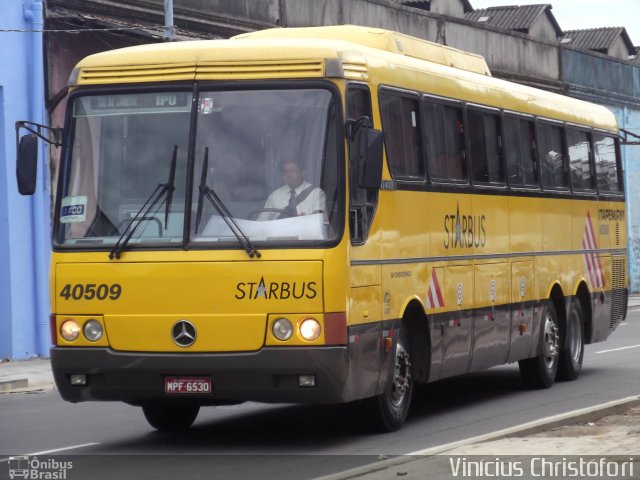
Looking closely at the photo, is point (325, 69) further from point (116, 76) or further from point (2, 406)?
point (2, 406)

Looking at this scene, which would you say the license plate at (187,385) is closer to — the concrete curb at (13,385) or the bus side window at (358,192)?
the bus side window at (358,192)

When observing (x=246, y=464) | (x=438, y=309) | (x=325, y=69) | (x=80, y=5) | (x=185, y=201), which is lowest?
(x=246, y=464)

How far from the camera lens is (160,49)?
12.1 m

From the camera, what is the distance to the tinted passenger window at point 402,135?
12.8 m

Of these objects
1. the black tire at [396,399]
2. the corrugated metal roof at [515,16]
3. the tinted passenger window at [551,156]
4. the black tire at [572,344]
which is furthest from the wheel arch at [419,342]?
the corrugated metal roof at [515,16]

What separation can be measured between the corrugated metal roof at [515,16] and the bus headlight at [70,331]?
32.8 meters

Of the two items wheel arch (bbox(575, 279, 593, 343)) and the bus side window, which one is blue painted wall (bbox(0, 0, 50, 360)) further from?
the bus side window

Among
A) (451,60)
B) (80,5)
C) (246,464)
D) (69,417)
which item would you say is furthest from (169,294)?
(80,5)

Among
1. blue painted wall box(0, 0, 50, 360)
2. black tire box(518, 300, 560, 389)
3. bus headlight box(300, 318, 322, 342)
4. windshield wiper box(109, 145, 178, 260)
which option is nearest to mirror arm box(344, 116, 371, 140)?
windshield wiper box(109, 145, 178, 260)

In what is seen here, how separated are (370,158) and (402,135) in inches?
64.9

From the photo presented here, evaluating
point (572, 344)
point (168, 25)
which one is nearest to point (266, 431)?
point (572, 344)

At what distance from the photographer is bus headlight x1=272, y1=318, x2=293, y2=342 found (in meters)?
11.2

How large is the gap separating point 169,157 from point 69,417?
174 inches

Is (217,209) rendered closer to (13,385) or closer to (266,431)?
(266,431)
